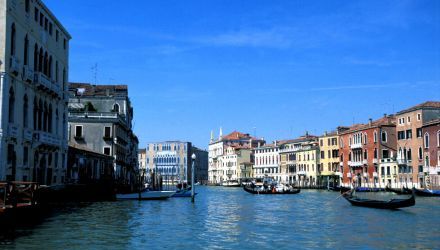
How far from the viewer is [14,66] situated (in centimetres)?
2025

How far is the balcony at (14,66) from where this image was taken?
20078 mm

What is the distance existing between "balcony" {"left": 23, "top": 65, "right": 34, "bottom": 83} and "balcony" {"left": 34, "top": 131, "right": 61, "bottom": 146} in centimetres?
229

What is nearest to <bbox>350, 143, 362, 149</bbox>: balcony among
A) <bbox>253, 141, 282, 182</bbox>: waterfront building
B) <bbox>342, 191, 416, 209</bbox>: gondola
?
<bbox>253, 141, 282, 182</bbox>: waterfront building

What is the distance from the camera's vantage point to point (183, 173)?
112 metres

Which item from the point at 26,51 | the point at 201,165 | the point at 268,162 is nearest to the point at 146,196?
the point at 26,51

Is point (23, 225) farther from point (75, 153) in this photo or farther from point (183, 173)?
point (183, 173)

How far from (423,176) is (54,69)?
32.2 meters

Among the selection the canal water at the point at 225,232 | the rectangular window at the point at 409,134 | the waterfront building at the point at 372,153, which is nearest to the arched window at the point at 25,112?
the canal water at the point at 225,232

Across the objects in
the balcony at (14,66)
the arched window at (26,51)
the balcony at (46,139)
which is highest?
the arched window at (26,51)

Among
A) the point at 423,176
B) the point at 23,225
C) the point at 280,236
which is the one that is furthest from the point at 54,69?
the point at 423,176

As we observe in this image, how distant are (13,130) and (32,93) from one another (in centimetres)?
291

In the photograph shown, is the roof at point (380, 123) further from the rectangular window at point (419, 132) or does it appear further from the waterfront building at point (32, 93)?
the waterfront building at point (32, 93)

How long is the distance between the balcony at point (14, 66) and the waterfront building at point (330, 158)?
4730cm

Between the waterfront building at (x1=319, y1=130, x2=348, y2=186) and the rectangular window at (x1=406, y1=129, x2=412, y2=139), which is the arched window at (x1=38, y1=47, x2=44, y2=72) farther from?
the waterfront building at (x1=319, y1=130, x2=348, y2=186)
